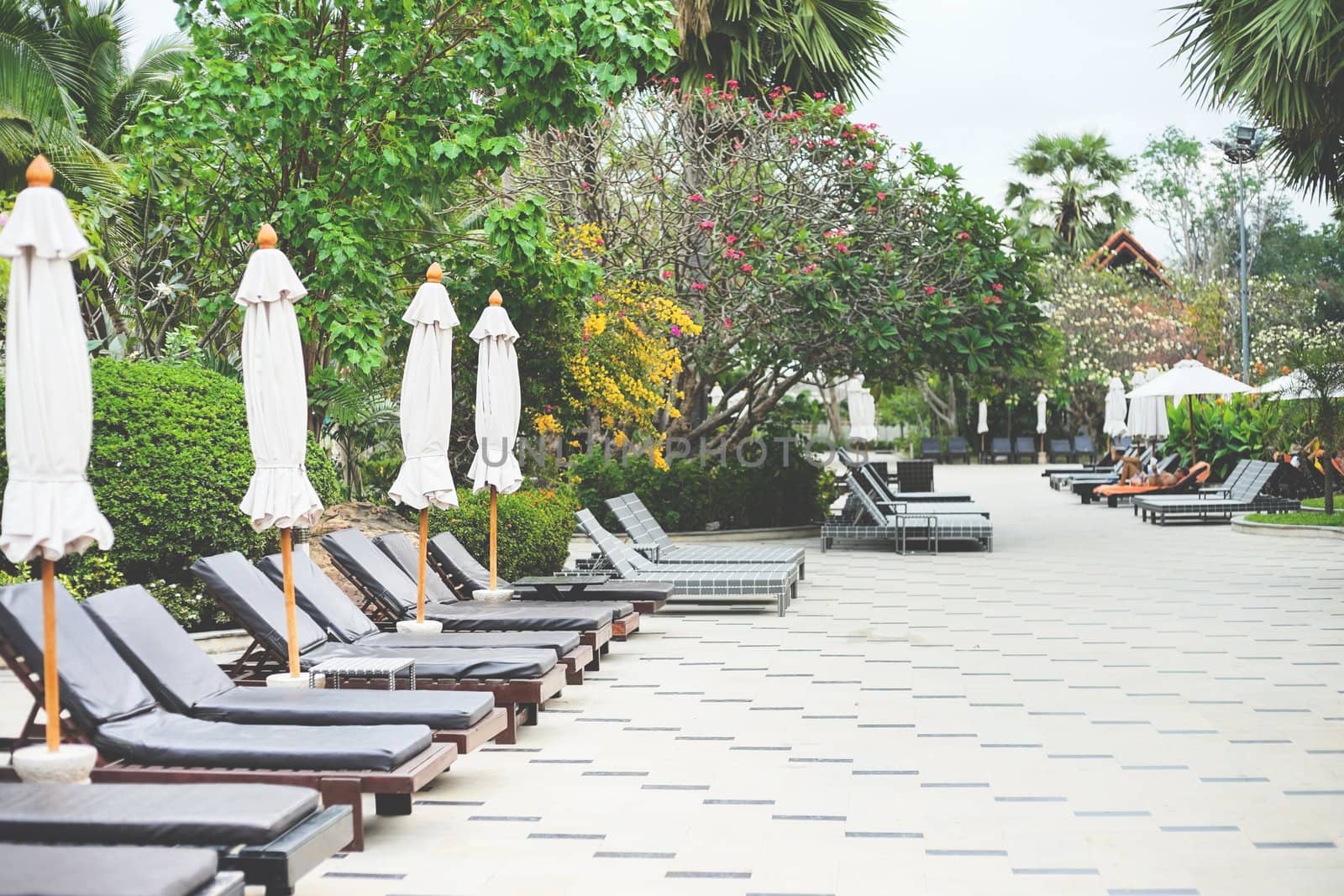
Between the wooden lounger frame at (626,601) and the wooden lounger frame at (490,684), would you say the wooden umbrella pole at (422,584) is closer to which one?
the wooden lounger frame at (626,601)

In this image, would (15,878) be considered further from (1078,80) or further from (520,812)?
(1078,80)

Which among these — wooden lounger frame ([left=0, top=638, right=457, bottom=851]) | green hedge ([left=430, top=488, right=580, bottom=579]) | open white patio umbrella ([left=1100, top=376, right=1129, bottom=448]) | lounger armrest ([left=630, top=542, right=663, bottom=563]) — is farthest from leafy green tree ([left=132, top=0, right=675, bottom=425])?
open white patio umbrella ([left=1100, top=376, right=1129, bottom=448])

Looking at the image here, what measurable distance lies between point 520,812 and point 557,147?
1222 centimetres

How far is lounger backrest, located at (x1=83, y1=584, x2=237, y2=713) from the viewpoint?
19.8ft

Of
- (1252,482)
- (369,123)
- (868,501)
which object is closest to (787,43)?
(868,501)

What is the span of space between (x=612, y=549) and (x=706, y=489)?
7236mm

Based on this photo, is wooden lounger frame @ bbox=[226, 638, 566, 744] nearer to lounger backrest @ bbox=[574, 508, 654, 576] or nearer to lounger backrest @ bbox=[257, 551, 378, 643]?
lounger backrest @ bbox=[257, 551, 378, 643]

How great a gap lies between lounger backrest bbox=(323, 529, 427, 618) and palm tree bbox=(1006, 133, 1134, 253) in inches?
1567

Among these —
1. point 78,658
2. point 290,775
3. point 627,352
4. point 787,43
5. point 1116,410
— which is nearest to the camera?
point 290,775

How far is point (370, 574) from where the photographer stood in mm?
9016

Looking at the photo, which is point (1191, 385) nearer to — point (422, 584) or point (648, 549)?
point (648, 549)

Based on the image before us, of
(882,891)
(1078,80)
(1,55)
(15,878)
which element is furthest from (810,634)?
(1078,80)

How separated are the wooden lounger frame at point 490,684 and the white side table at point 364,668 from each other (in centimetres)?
16

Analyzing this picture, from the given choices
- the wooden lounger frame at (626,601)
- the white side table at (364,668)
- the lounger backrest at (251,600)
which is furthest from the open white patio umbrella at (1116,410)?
the white side table at (364,668)
